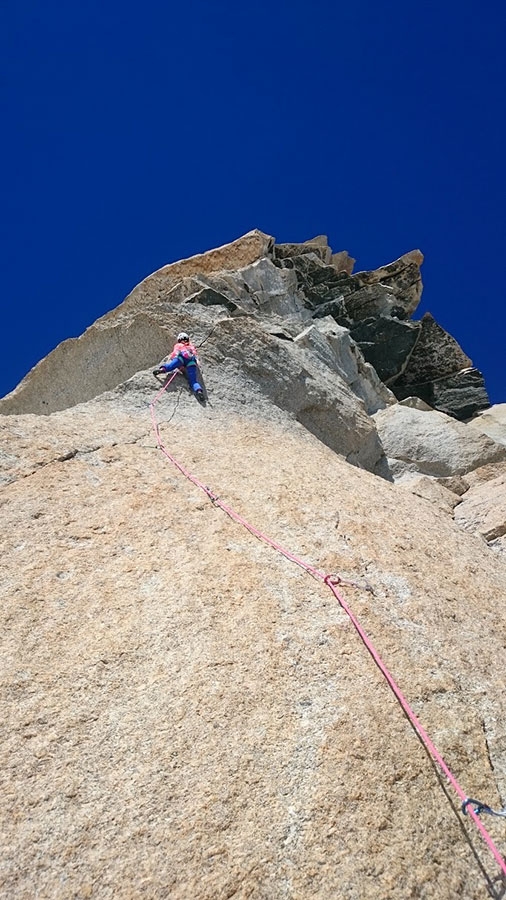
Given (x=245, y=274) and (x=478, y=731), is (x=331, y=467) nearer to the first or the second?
(x=478, y=731)

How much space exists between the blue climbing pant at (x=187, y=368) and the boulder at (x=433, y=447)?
6.10 metres

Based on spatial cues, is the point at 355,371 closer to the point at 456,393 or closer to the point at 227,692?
the point at 456,393

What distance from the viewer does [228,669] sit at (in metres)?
3.73

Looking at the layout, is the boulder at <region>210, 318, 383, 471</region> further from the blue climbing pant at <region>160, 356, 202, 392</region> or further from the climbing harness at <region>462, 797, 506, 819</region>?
the climbing harness at <region>462, 797, 506, 819</region>

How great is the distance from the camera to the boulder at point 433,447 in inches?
504

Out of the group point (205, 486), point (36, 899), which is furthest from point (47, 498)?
point (36, 899)

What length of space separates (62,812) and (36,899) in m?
0.36

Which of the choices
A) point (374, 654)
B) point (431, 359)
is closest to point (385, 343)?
point (431, 359)

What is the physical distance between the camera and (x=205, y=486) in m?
5.95

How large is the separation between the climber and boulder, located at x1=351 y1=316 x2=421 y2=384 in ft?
57.2

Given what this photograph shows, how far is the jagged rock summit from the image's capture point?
2840mm

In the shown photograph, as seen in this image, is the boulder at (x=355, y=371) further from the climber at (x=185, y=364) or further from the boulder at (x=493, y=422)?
the climber at (x=185, y=364)

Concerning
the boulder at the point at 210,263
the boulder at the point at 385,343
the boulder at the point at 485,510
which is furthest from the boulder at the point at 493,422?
the boulder at the point at 485,510

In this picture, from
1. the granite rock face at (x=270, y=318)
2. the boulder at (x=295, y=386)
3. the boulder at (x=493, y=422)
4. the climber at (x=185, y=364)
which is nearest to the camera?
the climber at (x=185, y=364)
